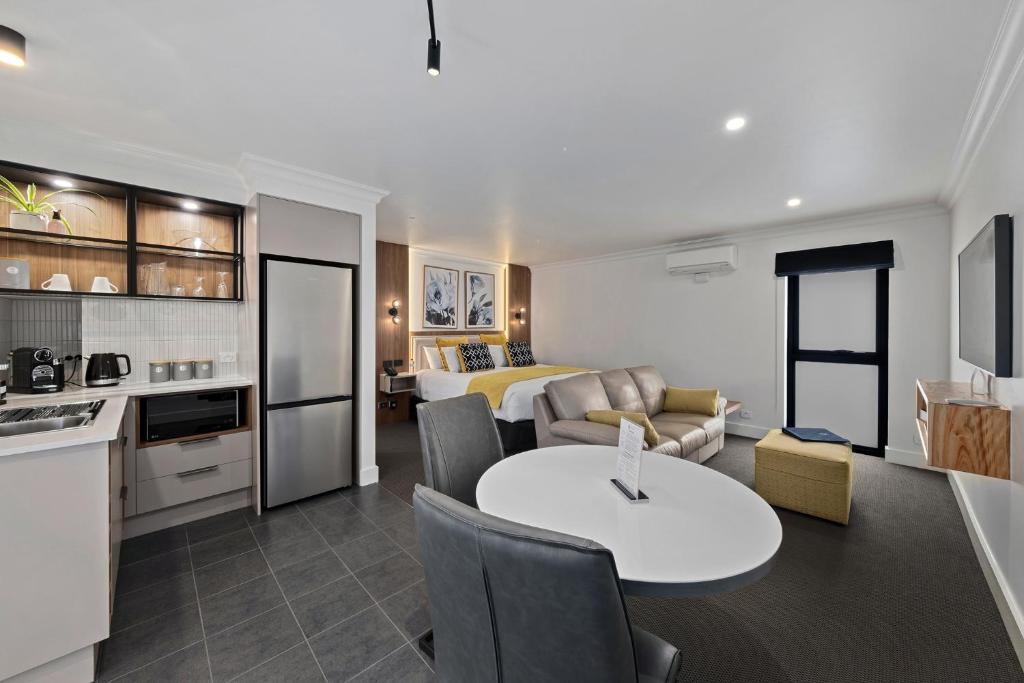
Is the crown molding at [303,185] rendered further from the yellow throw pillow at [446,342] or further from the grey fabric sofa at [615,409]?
the yellow throw pillow at [446,342]

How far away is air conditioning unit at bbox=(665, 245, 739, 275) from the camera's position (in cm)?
507

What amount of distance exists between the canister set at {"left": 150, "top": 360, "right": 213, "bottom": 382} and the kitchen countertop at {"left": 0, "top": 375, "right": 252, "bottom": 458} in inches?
2.5

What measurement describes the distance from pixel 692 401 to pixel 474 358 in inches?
116

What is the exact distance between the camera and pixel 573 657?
0.71 m

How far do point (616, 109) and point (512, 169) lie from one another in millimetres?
1015

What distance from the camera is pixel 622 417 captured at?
321 cm

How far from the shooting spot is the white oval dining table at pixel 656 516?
0.99 meters

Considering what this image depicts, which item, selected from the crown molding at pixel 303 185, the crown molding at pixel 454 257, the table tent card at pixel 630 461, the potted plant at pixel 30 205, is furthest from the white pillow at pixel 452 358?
the table tent card at pixel 630 461

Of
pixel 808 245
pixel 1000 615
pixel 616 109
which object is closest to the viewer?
pixel 1000 615

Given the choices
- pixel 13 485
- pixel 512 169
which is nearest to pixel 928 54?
pixel 512 169

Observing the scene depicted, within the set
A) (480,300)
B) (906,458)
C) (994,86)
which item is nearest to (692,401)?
(906,458)

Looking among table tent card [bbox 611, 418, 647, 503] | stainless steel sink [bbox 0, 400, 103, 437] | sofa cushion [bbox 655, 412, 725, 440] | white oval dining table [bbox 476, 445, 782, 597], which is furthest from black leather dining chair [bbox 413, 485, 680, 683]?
sofa cushion [bbox 655, 412, 725, 440]

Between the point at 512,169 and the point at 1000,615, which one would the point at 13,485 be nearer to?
the point at 512,169

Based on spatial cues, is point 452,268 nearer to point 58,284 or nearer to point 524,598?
point 58,284
